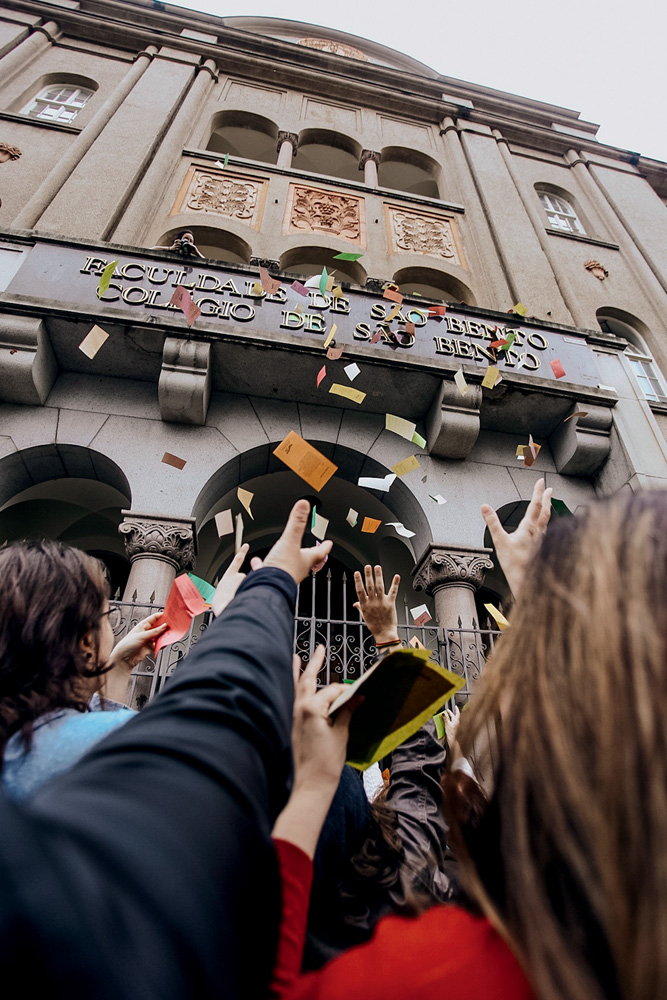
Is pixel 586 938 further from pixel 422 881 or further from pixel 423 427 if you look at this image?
pixel 423 427

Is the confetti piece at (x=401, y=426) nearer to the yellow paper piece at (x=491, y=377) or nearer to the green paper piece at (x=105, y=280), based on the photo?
the yellow paper piece at (x=491, y=377)

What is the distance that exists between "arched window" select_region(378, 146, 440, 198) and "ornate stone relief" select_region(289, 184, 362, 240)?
9.11 ft

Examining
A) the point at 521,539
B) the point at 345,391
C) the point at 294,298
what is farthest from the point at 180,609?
the point at 294,298

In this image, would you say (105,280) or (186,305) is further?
(105,280)

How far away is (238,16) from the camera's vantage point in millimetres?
14188

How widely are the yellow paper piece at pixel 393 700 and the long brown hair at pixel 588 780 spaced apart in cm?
25

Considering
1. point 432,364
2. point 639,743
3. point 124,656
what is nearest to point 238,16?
point 432,364

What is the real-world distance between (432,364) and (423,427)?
34.2 inches

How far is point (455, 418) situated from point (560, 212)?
376 inches

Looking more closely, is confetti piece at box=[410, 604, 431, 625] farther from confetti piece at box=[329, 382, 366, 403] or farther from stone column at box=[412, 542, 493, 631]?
confetti piece at box=[329, 382, 366, 403]

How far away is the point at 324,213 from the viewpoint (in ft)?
32.3

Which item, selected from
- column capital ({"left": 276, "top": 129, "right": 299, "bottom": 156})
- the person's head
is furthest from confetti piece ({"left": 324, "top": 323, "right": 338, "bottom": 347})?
column capital ({"left": 276, "top": 129, "right": 299, "bottom": 156})

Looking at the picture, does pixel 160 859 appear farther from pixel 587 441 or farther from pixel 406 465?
pixel 587 441

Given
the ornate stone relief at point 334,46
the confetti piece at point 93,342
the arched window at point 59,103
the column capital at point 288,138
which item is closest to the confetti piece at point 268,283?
the confetti piece at point 93,342
